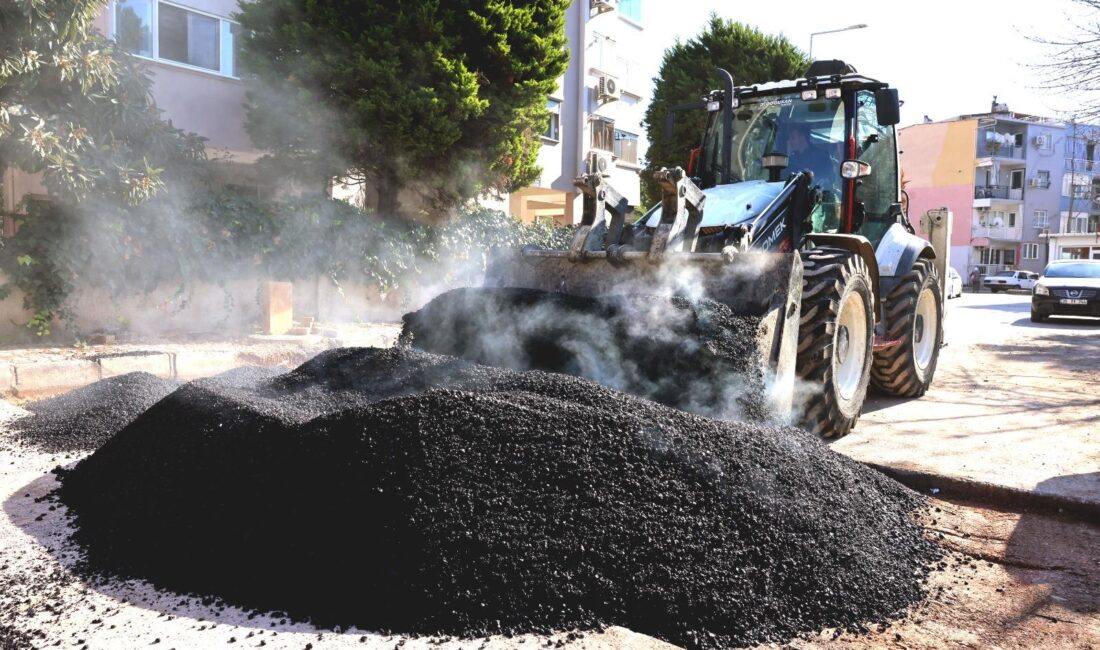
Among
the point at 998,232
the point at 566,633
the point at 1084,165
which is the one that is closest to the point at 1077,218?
the point at 1084,165

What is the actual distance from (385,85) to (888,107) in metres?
7.65

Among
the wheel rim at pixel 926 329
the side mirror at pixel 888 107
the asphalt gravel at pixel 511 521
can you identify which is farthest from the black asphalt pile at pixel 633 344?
the wheel rim at pixel 926 329

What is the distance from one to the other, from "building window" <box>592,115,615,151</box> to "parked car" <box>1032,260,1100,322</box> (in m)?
12.7

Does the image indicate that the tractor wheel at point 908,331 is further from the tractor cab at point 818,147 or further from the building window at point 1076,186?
the building window at point 1076,186

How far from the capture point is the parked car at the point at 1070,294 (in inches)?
647

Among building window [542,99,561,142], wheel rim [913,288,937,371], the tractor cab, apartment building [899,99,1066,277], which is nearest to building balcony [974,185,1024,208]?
apartment building [899,99,1066,277]

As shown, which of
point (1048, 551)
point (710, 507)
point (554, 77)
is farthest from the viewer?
point (554, 77)

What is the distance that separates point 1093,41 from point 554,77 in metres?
8.83

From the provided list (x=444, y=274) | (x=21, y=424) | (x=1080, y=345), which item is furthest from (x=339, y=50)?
(x=1080, y=345)

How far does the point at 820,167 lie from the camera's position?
6.50 meters

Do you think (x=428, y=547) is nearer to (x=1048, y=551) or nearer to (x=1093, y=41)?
(x=1048, y=551)

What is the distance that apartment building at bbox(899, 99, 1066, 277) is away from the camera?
52188mm

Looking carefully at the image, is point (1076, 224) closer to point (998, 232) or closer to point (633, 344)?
point (998, 232)

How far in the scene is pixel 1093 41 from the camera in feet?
41.8
